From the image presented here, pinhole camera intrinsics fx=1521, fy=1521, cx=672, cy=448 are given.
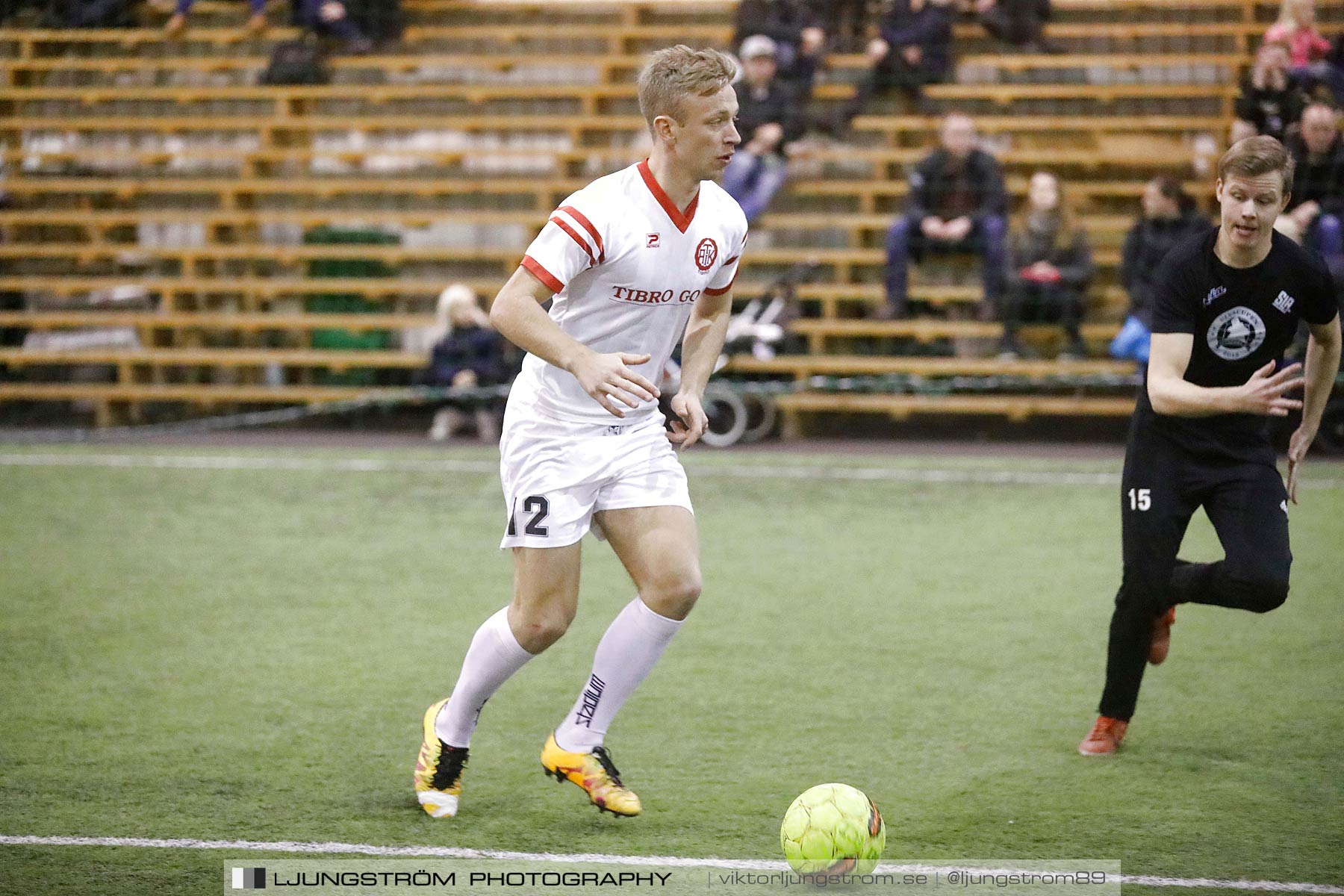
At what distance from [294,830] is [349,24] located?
11.5m

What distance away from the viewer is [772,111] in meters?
12.3

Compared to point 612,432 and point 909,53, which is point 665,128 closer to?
point 612,432

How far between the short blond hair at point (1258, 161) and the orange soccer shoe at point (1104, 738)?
1.62 meters

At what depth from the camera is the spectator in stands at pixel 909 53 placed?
12758 millimetres

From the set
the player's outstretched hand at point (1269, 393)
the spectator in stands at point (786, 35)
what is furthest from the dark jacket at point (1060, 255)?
the player's outstretched hand at point (1269, 393)

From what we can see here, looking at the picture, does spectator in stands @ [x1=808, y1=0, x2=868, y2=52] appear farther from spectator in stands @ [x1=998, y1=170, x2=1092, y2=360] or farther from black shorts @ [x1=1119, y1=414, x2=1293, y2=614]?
black shorts @ [x1=1119, y1=414, x2=1293, y2=614]

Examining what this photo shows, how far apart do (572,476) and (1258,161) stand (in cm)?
198

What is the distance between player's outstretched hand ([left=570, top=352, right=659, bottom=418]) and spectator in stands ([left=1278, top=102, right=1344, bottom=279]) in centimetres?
802

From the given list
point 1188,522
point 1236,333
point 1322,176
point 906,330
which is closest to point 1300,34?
point 1322,176

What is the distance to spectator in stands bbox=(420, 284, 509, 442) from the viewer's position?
11.4 metres

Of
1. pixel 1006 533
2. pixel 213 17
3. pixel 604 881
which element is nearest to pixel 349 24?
pixel 213 17

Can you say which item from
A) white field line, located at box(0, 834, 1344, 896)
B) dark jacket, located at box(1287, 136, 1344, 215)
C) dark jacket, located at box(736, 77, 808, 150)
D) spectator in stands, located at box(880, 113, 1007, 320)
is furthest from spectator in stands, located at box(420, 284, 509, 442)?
white field line, located at box(0, 834, 1344, 896)

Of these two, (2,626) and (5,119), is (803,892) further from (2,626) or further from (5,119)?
(5,119)

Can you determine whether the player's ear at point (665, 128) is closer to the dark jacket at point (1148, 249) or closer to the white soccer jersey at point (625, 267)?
the white soccer jersey at point (625, 267)
